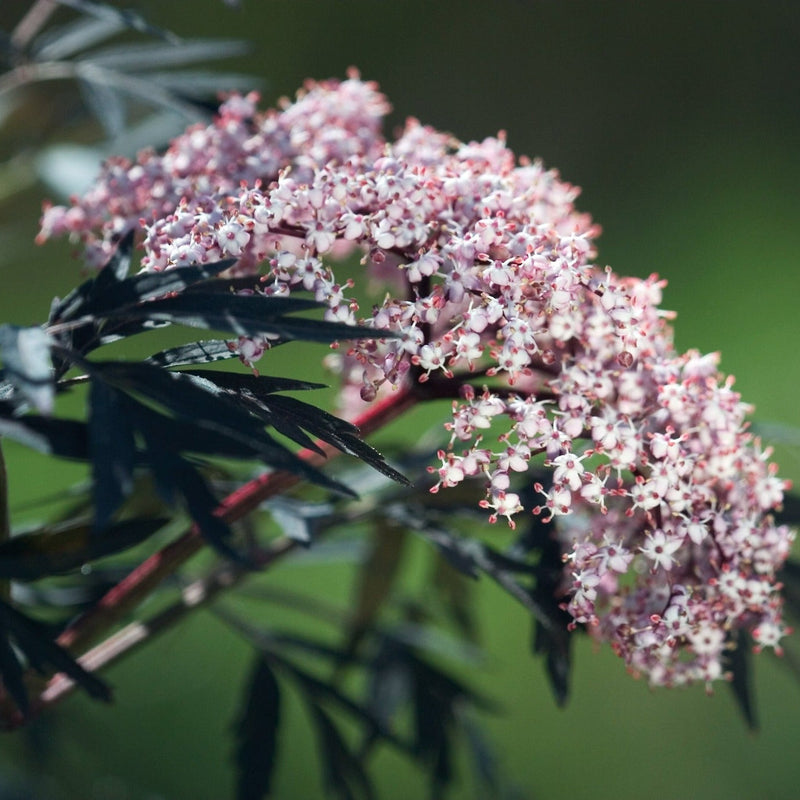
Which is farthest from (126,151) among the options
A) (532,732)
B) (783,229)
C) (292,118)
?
(783,229)

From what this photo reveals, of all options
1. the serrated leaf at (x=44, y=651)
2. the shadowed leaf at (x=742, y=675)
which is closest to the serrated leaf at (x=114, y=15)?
the serrated leaf at (x=44, y=651)

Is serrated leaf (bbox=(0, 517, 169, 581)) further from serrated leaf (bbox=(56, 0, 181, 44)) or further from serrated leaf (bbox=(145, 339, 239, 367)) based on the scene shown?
serrated leaf (bbox=(56, 0, 181, 44))

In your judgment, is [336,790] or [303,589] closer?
[336,790]

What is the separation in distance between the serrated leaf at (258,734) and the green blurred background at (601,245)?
279 millimetres

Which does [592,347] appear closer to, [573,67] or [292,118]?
[292,118]

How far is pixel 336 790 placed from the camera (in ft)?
2.28

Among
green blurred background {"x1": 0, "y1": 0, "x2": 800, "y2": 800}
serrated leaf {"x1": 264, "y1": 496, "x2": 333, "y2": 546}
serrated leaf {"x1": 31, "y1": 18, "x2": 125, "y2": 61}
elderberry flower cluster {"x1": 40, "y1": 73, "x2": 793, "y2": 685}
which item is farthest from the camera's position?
green blurred background {"x1": 0, "y1": 0, "x2": 800, "y2": 800}

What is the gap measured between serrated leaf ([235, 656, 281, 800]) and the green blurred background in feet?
0.91

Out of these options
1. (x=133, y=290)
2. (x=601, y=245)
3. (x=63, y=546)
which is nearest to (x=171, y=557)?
(x=63, y=546)

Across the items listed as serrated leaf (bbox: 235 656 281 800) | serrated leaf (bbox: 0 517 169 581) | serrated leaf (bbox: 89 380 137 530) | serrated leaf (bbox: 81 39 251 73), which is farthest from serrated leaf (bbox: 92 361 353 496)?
serrated leaf (bbox: 81 39 251 73)

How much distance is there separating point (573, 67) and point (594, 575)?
8.97ft

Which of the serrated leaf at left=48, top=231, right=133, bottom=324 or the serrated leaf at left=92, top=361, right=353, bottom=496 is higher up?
the serrated leaf at left=48, top=231, right=133, bottom=324

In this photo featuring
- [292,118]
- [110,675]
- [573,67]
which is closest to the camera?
[292,118]

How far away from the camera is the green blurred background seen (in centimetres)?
161
